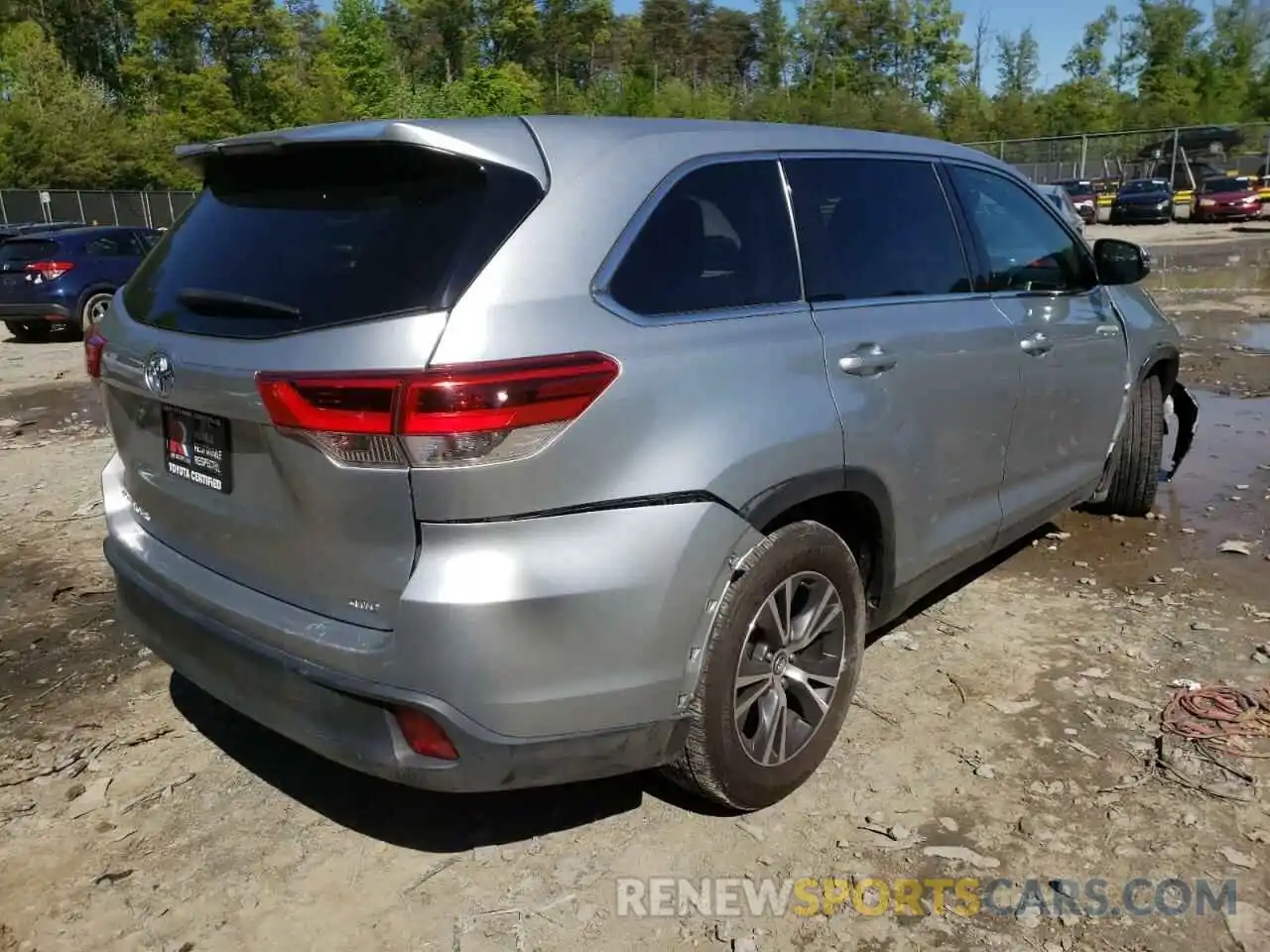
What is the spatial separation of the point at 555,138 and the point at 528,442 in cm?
80

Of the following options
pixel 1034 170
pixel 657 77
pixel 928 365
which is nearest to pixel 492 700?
pixel 928 365

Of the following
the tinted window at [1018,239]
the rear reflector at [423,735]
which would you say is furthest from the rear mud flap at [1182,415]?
the rear reflector at [423,735]

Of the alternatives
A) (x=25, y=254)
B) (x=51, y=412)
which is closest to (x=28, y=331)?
(x=25, y=254)

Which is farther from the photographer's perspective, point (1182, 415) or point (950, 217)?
point (1182, 415)

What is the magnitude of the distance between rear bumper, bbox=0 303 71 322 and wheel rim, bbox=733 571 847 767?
13892mm

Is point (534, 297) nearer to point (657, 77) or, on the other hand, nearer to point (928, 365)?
point (928, 365)

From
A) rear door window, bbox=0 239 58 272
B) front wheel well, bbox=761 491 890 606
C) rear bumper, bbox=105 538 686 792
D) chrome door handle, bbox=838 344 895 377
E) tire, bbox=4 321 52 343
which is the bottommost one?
tire, bbox=4 321 52 343

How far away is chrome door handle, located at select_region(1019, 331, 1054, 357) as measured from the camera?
151 inches

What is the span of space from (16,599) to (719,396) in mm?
3781

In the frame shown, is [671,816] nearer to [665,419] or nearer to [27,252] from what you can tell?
[665,419]

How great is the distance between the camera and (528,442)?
225 cm

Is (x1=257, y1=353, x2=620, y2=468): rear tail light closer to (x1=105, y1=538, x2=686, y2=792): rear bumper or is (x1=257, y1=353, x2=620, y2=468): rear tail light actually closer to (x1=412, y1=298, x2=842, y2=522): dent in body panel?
(x1=412, y1=298, x2=842, y2=522): dent in body panel

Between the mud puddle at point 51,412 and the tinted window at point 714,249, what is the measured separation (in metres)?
6.47

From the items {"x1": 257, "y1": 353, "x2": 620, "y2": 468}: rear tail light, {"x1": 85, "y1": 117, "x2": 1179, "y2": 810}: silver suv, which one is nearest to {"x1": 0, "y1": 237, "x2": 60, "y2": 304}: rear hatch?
{"x1": 85, "y1": 117, "x2": 1179, "y2": 810}: silver suv
